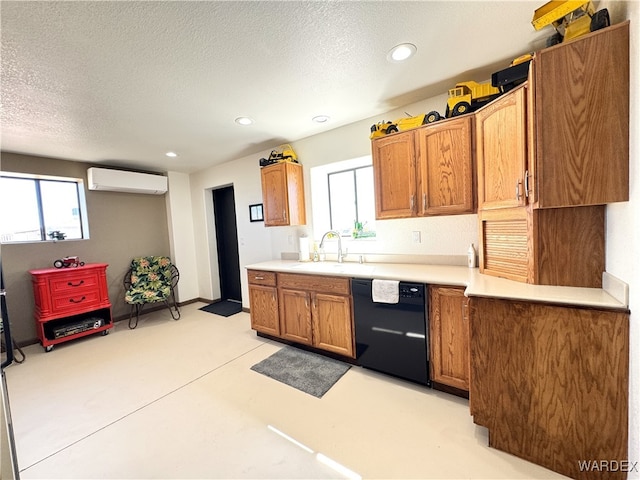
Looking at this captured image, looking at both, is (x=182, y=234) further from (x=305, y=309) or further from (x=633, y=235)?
(x=633, y=235)

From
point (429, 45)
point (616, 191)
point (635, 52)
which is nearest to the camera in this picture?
point (635, 52)

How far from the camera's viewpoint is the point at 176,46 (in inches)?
60.7

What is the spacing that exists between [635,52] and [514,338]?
145cm

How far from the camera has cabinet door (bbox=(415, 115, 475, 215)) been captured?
6.61 feet

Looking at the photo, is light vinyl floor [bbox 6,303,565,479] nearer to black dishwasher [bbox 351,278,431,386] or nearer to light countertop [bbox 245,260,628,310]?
black dishwasher [bbox 351,278,431,386]

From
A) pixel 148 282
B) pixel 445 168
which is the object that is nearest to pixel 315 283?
pixel 445 168

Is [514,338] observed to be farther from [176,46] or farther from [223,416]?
[176,46]

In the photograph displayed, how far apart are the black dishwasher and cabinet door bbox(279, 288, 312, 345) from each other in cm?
58

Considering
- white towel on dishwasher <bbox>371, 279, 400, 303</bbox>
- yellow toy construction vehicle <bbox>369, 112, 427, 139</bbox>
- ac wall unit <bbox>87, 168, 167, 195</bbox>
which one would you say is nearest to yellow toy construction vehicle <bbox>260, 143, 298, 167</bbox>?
yellow toy construction vehicle <bbox>369, 112, 427, 139</bbox>

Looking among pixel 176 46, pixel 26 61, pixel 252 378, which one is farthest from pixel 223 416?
pixel 26 61

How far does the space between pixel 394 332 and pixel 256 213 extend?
2695mm

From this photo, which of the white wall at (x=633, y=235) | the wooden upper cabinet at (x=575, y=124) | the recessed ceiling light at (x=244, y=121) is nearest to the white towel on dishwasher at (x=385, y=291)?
the wooden upper cabinet at (x=575, y=124)

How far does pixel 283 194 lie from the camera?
124 inches

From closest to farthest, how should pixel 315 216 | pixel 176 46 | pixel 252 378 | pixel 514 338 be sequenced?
pixel 514 338 → pixel 176 46 → pixel 252 378 → pixel 315 216
